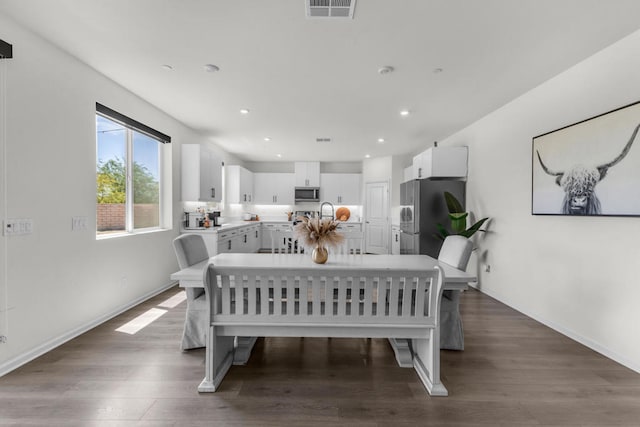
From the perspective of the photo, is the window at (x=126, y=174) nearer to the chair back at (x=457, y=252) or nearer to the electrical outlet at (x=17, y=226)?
the electrical outlet at (x=17, y=226)

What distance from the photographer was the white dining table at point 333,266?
2.09 m

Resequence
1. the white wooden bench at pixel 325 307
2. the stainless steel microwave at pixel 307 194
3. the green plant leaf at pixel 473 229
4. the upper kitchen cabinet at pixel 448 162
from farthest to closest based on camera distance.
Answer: the stainless steel microwave at pixel 307 194 → the upper kitchen cabinet at pixel 448 162 → the green plant leaf at pixel 473 229 → the white wooden bench at pixel 325 307

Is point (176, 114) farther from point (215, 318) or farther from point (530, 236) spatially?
point (530, 236)

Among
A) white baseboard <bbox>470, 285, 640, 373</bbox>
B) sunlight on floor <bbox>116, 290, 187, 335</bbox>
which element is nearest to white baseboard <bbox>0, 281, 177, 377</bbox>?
sunlight on floor <bbox>116, 290, 187, 335</bbox>

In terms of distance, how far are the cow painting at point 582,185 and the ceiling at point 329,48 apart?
3.31 ft

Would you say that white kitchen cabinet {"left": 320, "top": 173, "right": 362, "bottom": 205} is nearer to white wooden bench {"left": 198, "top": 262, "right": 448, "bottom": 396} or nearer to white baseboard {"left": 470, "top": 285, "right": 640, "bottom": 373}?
white baseboard {"left": 470, "top": 285, "right": 640, "bottom": 373}

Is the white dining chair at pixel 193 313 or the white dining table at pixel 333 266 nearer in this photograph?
the white dining table at pixel 333 266

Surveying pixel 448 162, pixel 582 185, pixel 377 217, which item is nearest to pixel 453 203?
pixel 448 162

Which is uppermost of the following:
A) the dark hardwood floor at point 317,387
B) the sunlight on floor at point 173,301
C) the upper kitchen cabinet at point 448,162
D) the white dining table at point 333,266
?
the upper kitchen cabinet at point 448,162

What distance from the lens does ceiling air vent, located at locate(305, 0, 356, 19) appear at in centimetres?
191

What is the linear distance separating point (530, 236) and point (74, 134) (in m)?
4.91

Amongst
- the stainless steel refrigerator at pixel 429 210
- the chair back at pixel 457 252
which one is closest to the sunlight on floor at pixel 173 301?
the chair back at pixel 457 252

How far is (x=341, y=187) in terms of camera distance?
7914mm

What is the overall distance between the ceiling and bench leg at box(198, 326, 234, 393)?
7.32 ft
